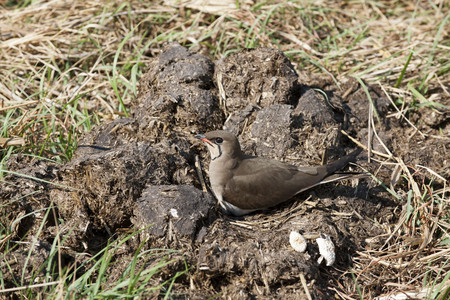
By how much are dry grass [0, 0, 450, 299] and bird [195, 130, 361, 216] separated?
970mm

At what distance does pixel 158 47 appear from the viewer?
6660 millimetres

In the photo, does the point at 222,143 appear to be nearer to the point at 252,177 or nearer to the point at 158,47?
the point at 252,177

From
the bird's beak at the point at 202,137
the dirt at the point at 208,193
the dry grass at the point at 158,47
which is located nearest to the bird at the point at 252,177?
the bird's beak at the point at 202,137

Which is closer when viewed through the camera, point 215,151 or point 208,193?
point 208,193

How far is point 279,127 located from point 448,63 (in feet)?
9.08

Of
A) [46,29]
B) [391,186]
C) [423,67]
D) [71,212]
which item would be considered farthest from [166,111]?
[423,67]

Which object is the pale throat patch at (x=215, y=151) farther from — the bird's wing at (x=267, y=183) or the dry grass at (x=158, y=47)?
the dry grass at (x=158, y=47)

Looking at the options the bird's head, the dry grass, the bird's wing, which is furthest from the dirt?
the dry grass

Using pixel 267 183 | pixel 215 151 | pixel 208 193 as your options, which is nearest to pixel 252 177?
pixel 267 183

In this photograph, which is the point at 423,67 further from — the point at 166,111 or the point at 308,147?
the point at 166,111

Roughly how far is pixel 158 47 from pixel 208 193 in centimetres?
306

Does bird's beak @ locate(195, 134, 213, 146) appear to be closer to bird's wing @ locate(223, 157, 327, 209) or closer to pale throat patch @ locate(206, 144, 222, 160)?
pale throat patch @ locate(206, 144, 222, 160)

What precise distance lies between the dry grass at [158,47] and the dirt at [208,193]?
41 cm

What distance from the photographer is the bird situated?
4461 millimetres
